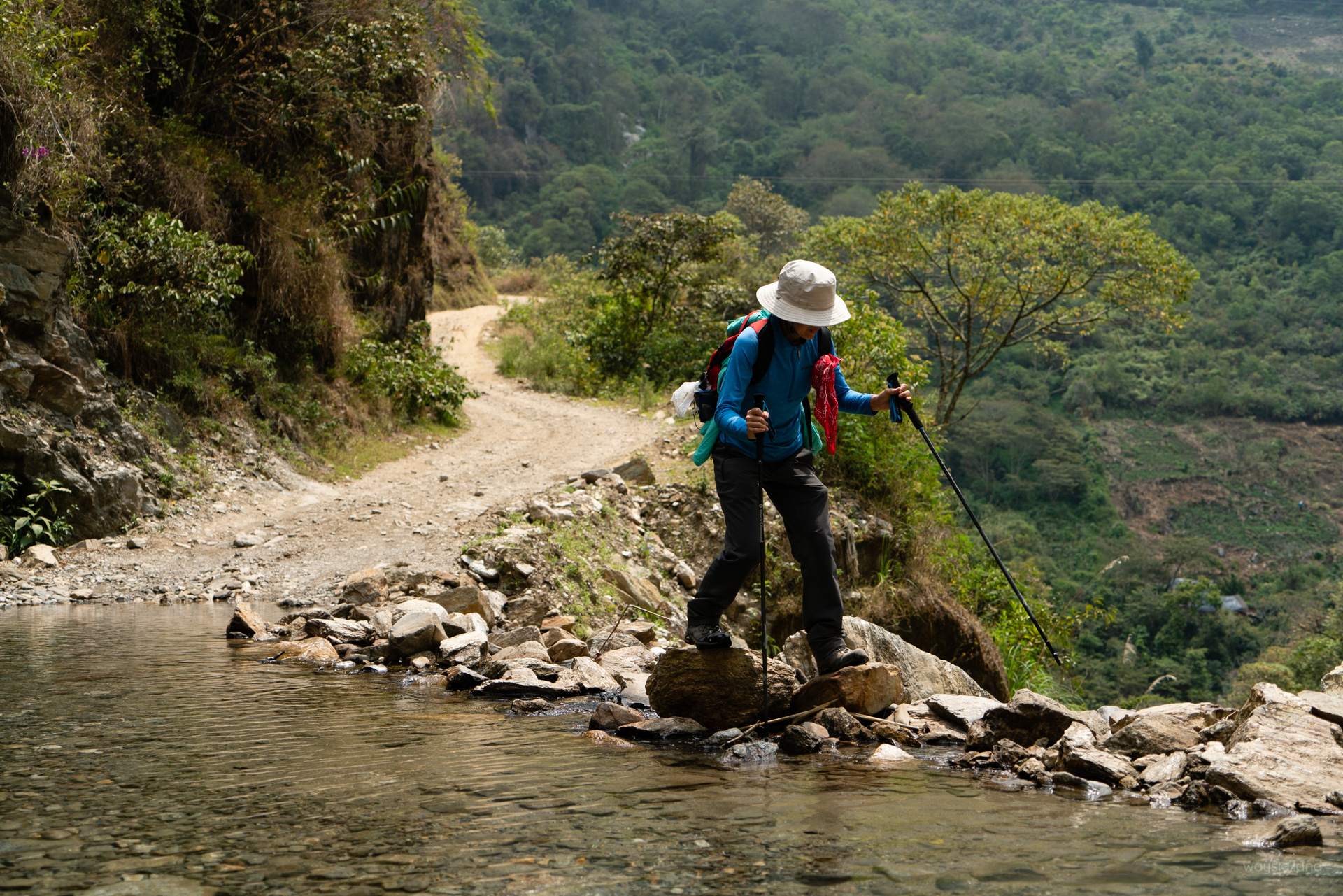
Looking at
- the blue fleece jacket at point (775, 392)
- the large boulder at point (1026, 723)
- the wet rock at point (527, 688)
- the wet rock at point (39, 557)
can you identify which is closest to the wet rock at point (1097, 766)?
the large boulder at point (1026, 723)

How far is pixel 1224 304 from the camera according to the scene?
71500 mm

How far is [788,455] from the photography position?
16.4 ft

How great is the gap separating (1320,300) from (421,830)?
271 ft

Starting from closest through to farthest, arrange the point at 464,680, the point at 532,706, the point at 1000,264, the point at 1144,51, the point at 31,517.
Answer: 1. the point at 532,706
2. the point at 464,680
3. the point at 31,517
4. the point at 1000,264
5. the point at 1144,51

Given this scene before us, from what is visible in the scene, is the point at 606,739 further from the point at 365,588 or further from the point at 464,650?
the point at 365,588

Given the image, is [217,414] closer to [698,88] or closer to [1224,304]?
[1224,304]

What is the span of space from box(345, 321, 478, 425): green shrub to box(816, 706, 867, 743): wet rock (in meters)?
11.7

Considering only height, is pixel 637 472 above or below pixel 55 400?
below

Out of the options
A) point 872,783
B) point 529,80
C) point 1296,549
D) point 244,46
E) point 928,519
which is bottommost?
point 1296,549

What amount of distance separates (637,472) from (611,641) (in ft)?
13.8

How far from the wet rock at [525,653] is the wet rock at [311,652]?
111 cm

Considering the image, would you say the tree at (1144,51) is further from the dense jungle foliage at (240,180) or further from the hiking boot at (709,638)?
the hiking boot at (709,638)

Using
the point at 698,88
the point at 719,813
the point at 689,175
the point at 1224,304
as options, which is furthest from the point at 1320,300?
the point at 719,813

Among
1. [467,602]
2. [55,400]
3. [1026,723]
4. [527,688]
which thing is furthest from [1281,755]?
[55,400]
